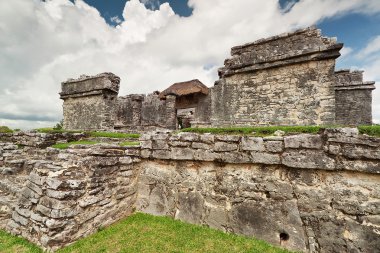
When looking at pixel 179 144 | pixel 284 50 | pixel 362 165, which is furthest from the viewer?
pixel 284 50

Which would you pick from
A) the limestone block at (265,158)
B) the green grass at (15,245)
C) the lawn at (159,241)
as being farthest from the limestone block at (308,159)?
the green grass at (15,245)

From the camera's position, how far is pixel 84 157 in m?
4.38

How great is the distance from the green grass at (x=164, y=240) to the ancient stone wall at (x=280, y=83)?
615 cm

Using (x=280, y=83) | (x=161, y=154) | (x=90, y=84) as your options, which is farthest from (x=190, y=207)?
(x=90, y=84)

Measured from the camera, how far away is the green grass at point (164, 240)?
3.63 m

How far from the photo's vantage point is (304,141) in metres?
3.56

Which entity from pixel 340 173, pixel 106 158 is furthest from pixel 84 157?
pixel 340 173

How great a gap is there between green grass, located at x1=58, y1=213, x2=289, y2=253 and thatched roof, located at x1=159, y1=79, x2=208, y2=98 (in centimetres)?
1065

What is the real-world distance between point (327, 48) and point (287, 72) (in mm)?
1595

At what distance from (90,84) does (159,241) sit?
1351cm

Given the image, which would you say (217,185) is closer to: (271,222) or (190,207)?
(190,207)

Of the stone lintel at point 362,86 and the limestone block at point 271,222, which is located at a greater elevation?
the stone lintel at point 362,86

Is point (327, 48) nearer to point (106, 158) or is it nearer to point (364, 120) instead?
point (364, 120)

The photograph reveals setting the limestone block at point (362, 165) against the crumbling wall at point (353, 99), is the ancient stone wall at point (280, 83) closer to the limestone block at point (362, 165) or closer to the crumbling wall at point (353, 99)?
the crumbling wall at point (353, 99)
